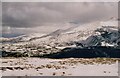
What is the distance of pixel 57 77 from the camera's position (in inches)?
1797

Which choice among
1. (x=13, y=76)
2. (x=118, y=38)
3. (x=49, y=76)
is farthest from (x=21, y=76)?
(x=118, y=38)

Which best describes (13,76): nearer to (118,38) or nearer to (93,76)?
(93,76)

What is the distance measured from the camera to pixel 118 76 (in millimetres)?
46812

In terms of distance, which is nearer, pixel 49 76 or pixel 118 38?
pixel 49 76

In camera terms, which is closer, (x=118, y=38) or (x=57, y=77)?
(x=57, y=77)

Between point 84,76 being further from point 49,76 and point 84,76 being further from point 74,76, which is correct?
point 49,76

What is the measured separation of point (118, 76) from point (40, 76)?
38.0ft

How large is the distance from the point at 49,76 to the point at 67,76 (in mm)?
2684

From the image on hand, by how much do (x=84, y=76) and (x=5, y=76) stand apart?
11.5m

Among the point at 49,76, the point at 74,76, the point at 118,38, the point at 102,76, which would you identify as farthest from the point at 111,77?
the point at 118,38

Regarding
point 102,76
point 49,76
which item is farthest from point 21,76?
point 102,76

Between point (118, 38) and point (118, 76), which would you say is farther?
point (118, 38)

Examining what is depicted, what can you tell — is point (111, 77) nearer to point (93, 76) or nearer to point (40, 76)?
point (93, 76)

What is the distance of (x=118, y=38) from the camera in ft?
650
